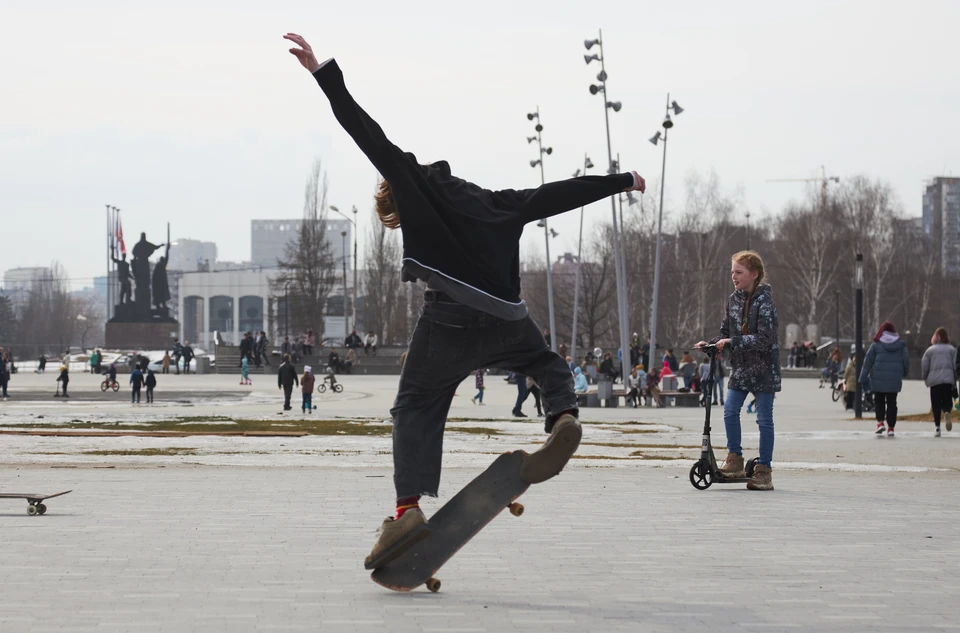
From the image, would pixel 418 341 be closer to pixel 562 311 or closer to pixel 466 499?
pixel 466 499

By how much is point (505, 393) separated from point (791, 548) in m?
34.6

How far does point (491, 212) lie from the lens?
17.8 feet

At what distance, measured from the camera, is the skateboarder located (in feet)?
17.3

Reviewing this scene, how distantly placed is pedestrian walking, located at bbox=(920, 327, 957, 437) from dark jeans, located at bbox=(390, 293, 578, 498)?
1442 cm

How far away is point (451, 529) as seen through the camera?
211 inches

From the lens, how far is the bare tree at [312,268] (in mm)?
85812

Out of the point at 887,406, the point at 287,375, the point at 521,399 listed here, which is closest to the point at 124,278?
the point at 287,375

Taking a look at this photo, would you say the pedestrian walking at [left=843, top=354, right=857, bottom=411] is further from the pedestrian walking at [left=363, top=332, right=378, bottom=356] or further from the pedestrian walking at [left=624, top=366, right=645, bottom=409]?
the pedestrian walking at [left=363, top=332, right=378, bottom=356]

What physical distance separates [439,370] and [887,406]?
1490 centimetres

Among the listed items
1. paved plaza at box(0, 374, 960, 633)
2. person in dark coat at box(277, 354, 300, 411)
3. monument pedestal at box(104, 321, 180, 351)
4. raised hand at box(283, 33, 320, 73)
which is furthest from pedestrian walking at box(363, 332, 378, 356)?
raised hand at box(283, 33, 320, 73)

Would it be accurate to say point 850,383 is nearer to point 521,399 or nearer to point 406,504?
point 521,399

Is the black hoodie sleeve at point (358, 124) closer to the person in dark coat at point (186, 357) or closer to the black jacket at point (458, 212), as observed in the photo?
the black jacket at point (458, 212)

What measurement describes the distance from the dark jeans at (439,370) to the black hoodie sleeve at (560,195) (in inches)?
19.7

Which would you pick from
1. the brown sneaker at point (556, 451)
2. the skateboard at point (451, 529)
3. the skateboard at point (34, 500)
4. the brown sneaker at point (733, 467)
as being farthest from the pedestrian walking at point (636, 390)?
the brown sneaker at point (556, 451)
